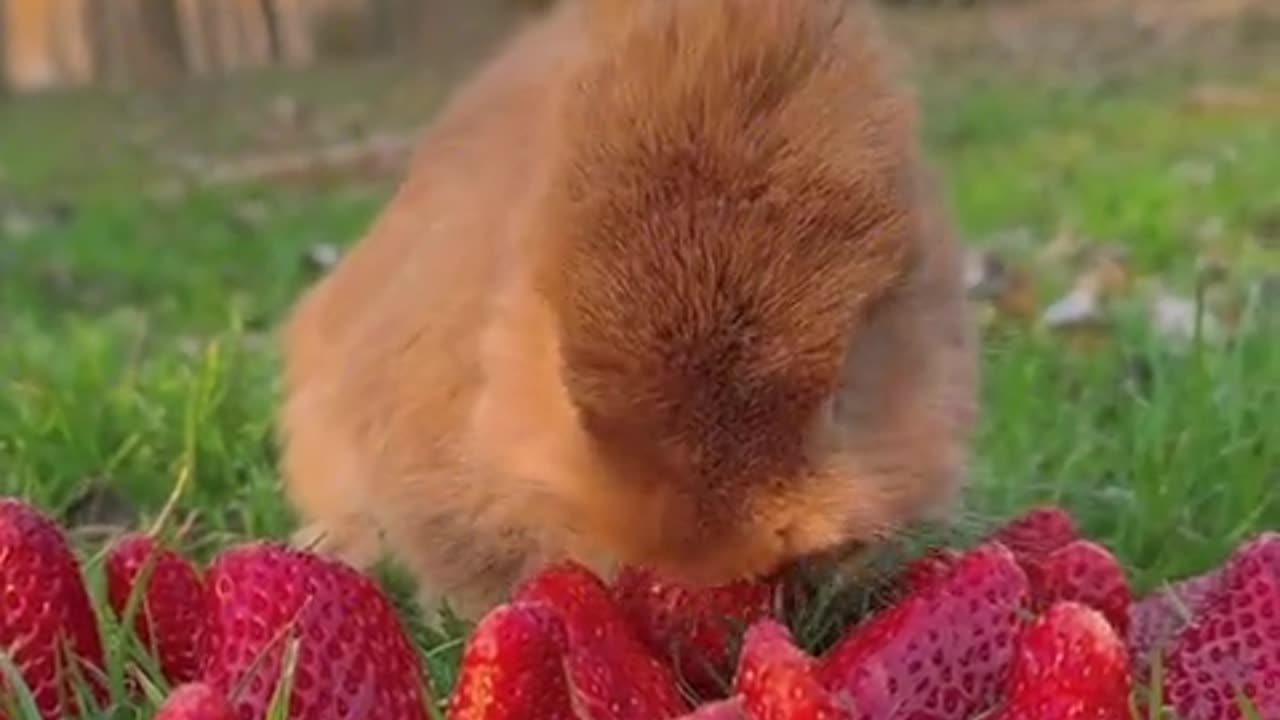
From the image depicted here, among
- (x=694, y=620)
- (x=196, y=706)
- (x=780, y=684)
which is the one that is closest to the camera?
(x=196, y=706)

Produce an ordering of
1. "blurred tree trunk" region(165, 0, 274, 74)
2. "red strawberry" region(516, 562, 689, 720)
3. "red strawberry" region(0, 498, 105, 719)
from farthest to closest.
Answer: "blurred tree trunk" region(165, 0, 274, 74)
"red strawberry" region(0, 498, 105, 719)
"red strawberry" region(516, 562, 689, 720)

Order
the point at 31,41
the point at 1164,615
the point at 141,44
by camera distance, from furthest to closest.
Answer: the point at 31,41 → the point at 141,44 → the point at 1164,615

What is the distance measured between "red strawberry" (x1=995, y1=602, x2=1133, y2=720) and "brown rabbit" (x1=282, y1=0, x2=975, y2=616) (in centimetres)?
17

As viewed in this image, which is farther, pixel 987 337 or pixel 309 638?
pixel 987 337

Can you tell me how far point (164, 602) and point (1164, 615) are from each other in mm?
919

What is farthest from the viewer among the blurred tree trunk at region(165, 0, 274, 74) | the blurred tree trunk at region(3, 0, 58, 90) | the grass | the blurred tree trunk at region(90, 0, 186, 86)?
the blurred tree trunk at region(3, 0, 58, 90)

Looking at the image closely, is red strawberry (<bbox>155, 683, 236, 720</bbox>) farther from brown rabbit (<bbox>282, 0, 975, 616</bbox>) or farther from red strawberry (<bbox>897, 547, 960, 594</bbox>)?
red strawberry (<bbox>897, 547, 960, 594</bbox>)

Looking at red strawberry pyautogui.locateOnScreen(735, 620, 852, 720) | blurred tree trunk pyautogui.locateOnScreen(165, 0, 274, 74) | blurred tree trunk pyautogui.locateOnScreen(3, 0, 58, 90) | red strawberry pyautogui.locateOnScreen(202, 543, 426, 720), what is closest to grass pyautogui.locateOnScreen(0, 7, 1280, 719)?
red strawberry pyautogui.locateOnScreen(202, 543, 426, 720)

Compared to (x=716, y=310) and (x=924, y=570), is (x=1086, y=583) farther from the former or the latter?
(x=716, y=310)

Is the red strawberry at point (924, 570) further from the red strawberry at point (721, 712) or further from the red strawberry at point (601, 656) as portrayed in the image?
the red strawberry at point (721, 712)

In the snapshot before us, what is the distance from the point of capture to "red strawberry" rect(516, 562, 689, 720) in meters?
1.85

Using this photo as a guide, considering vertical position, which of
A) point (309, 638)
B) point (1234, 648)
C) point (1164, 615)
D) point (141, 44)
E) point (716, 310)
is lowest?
point (141, 44)

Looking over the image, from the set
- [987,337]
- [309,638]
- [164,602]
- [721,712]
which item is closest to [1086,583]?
[721,712]

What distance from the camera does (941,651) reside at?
188 centimetres
